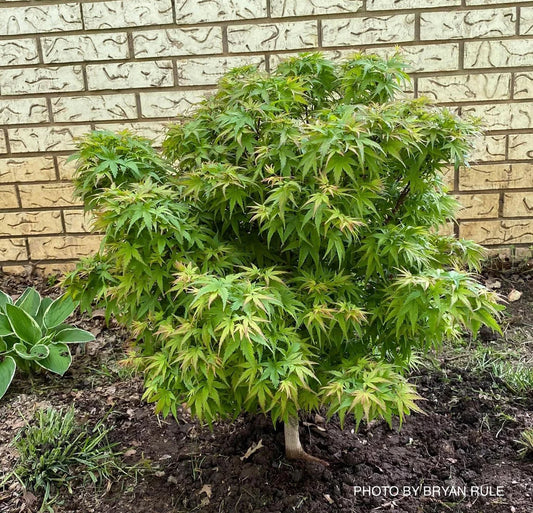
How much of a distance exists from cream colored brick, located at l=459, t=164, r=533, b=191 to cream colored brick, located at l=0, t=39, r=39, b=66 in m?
3.14

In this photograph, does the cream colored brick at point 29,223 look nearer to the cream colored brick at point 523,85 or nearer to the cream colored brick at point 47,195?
the cream colored brick at point 47,195

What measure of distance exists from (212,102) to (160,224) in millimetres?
699

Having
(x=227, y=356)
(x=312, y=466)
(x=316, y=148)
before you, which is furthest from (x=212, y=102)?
(x=312, y=466)

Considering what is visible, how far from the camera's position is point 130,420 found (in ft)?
10.1

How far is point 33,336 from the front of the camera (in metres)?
3.38


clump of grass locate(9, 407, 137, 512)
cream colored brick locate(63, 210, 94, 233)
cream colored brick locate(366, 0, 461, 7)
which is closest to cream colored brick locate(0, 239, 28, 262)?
cream colored brick locate(63, 210, 94, 233)

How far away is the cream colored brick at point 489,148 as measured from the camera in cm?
421

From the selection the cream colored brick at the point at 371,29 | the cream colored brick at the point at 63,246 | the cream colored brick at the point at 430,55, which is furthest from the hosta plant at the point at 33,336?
the cream colored brick at the point at 430,55

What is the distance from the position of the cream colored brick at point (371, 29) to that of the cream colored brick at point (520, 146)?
102 centimetres

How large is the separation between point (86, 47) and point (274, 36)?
1312mm

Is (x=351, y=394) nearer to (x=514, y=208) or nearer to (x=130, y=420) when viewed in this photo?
(x=130, y=420)

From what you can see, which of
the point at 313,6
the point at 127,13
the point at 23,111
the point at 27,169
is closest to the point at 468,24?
the point at 313,6

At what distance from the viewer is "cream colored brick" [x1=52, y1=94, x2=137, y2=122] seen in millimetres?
4238

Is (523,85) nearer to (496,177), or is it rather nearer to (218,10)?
(496,177)
